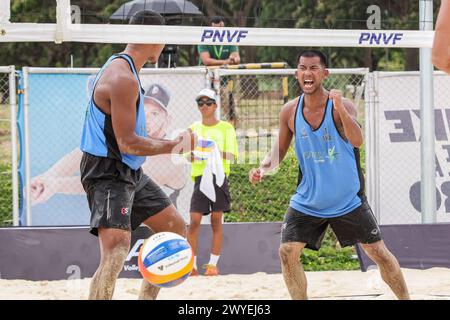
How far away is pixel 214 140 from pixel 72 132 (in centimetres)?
145

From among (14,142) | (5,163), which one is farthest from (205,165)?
(5,163)

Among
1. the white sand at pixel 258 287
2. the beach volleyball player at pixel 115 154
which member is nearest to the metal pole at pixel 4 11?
the beach volleyball player at pixel 115 154

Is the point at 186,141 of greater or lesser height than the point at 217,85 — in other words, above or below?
below

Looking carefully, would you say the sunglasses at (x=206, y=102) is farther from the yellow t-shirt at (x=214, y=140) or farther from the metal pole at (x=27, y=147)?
the metal pole at (x=27, y=147)

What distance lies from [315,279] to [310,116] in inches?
111

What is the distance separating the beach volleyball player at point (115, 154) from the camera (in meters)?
5.48

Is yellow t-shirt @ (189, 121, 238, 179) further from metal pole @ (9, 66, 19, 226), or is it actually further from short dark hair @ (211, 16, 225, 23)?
metal pole @ (9, 66, 19, 226)

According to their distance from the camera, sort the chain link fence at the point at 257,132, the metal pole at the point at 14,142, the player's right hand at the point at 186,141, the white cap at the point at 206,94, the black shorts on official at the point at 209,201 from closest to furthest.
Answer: the player's right hand at the point at 186,141, the black shorts on official at the point at 209,201, the white cap at the point at 206,94, the metal pole at the point at 14,142, the chain link fence at the point at 257,132

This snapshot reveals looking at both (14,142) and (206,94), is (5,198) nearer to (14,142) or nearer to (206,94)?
(14,142)

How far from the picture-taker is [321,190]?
241 inches

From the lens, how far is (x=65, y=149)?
9.43 m

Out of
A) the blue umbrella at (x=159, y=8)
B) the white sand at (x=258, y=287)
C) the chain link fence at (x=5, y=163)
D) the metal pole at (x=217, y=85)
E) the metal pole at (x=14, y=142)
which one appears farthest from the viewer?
the chain link fence at (x=5, y=163)

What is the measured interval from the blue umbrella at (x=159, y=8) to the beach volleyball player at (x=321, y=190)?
2376mm
